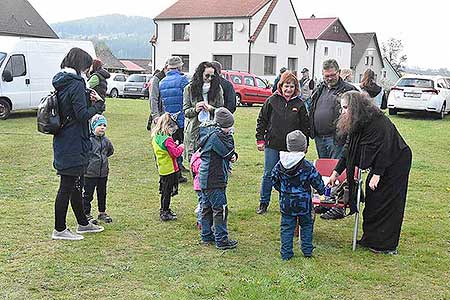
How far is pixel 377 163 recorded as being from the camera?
5.50 metres

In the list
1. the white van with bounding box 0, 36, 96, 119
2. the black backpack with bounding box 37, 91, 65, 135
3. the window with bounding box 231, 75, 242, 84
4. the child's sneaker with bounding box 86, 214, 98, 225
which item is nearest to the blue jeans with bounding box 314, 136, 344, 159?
the child's sneaker with bounding box 86, 214, 98, 225

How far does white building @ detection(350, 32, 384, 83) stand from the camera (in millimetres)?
66125

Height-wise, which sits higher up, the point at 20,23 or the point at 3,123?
the point at 20,23

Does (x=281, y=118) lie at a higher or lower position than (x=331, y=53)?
lower

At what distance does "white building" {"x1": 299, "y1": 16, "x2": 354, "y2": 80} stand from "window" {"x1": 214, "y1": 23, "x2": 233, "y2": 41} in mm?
10313

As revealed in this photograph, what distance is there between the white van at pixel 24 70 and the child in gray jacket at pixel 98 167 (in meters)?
11.0

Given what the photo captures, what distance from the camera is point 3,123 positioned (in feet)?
51.6

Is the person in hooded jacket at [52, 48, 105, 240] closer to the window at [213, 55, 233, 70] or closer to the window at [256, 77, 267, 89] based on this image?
the window at [256, 77, 267, 89]

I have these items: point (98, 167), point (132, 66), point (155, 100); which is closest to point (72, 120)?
point (98, 167)

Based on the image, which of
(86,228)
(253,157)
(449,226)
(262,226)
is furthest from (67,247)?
(253,157)

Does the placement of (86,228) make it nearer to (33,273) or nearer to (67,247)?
Answer: (67,247)

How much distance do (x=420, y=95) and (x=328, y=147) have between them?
1449 cm

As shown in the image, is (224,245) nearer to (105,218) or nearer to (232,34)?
A: (105,218)

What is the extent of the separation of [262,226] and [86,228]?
202 centimetres
